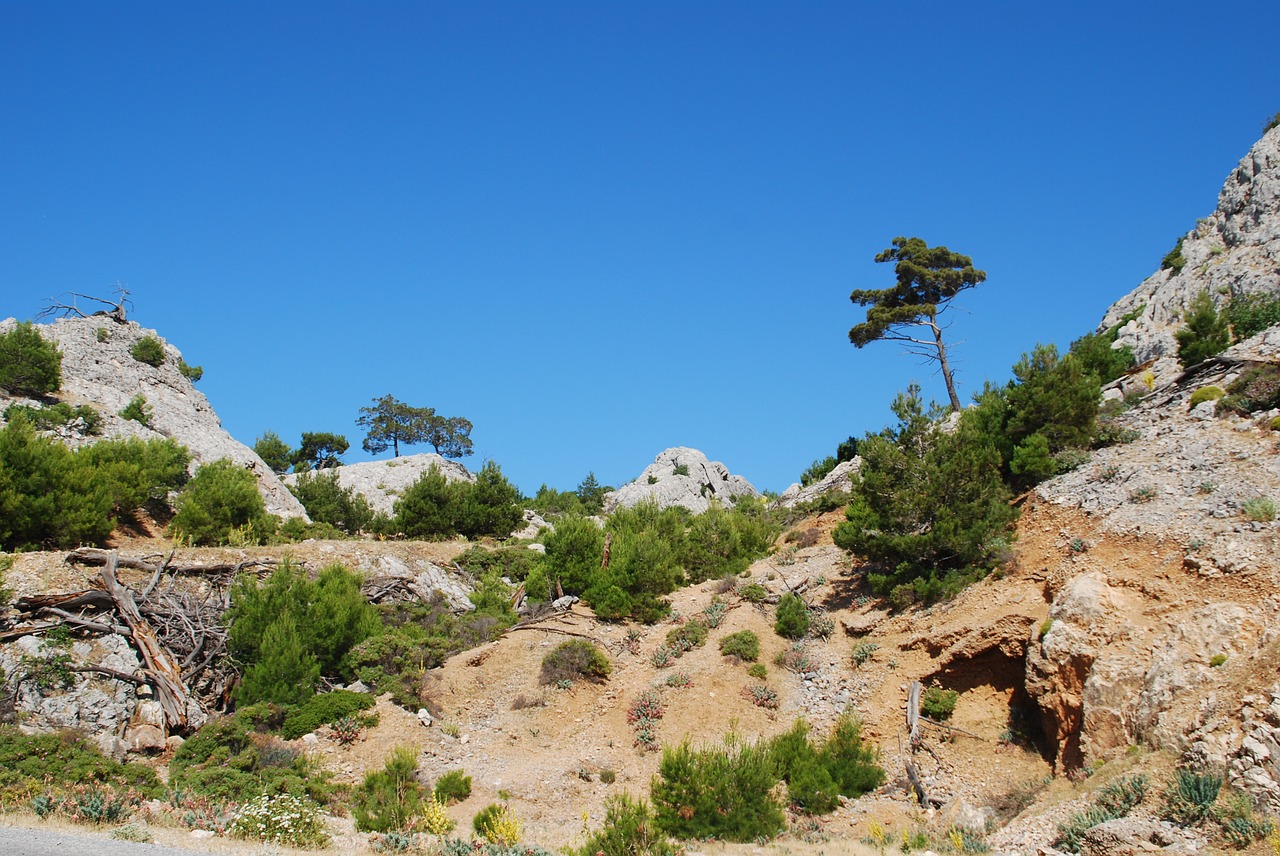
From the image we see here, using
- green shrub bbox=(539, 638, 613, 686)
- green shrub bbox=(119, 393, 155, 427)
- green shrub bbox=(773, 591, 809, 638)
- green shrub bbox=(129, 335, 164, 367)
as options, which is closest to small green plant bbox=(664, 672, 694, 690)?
green shrub bbox=(539, 638, 613, 686)

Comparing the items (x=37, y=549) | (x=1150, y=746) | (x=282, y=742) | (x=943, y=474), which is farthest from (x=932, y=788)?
(x=37, y=549)

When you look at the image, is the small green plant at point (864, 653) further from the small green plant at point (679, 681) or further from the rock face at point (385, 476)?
the rock face at point (385, 476)

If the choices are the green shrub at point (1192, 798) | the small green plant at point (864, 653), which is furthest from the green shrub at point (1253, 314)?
the green shrub at point (1192, 798)

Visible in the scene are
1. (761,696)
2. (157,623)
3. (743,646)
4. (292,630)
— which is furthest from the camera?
(743,646)

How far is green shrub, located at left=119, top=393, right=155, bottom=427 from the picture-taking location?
37.5 metres

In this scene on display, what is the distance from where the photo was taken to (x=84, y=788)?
12.8 meters

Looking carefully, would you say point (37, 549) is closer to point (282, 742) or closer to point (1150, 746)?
point (282, 742)

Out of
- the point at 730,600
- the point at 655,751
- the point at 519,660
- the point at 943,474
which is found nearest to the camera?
the point at 655,751

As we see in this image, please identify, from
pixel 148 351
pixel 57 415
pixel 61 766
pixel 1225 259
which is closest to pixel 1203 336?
pixel 1225 259

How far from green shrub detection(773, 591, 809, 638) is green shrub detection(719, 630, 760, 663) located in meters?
0.94

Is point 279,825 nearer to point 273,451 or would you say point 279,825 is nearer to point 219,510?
point 219,510

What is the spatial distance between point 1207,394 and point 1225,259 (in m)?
16.4

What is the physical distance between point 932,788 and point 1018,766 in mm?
1751

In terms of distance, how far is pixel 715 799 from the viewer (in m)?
15.1
